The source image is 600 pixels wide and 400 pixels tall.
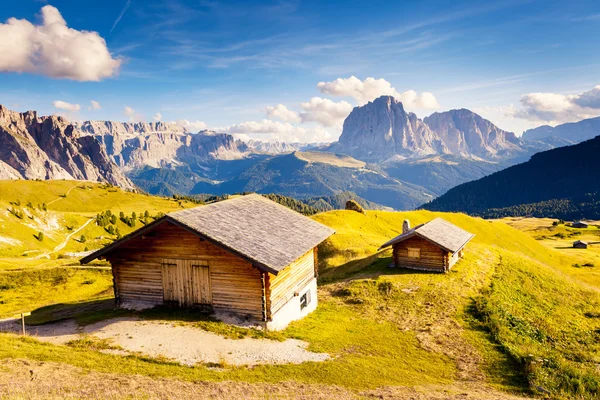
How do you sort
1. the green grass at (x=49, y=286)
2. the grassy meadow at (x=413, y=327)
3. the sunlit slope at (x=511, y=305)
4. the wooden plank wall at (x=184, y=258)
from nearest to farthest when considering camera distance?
the grassy meadow at (x=413, y=327)
the sunlit slope at (x=511, y=305)
the wooden plank wall at (x=184, y=258)
the green grass at (x=49, y=286)

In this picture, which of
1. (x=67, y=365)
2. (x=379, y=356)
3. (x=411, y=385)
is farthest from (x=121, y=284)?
(x=411, y=385)

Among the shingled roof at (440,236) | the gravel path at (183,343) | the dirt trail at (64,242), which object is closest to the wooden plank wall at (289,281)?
the gravel path at (183,343)

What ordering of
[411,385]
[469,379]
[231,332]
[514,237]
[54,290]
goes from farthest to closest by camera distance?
1. [514,237]
2. [54,290]
3. [231,332]
4. [469,379]
5. [411,385]

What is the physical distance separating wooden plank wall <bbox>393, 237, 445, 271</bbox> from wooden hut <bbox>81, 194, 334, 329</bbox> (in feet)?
62.5

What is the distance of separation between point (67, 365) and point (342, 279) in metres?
30.9

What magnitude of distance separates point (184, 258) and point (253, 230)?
213 inches

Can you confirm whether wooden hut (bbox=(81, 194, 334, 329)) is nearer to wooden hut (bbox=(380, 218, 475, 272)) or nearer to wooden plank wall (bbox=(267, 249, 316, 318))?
wooden plank wall (bbox=(267, 249, 316, 318))

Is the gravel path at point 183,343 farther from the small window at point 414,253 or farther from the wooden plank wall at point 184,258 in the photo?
the small window at point 414,253

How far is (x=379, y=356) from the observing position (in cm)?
2184

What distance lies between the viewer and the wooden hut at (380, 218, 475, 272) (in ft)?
138

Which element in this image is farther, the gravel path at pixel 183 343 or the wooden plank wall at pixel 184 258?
the wooden plank wall at pixel 184 258

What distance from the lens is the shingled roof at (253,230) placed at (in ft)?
79.7

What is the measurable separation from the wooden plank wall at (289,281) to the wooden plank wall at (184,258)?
105 centimetres

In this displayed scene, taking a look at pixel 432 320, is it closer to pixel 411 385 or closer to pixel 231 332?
pixel 411 385
